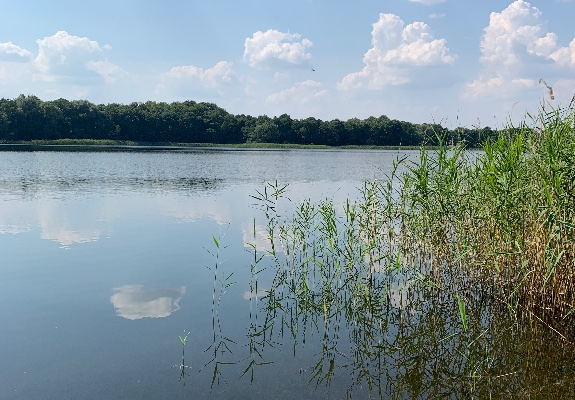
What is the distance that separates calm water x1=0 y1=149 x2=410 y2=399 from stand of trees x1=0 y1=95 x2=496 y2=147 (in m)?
73.3

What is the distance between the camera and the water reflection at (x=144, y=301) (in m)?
Result: 8.11

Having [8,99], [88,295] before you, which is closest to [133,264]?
[88,295]

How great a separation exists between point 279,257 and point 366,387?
5.77 m

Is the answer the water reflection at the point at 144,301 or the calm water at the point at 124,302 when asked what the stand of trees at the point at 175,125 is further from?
the water reflection at the point at 144,301

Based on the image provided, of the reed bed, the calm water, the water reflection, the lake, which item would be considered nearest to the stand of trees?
the calm water

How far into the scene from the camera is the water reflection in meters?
8.11

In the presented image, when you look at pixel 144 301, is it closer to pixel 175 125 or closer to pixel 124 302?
pixel 124 302

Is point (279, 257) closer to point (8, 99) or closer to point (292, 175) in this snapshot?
point (292, 175)

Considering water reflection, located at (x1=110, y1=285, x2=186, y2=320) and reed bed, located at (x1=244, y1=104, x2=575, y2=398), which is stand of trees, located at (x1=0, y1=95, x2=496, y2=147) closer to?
water reflection, located at (x1=110, y1=285, x2=186, y2=320)

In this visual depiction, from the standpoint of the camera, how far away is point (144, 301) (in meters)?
8.69

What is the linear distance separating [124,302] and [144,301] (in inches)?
13.1

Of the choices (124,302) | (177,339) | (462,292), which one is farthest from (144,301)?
(462,292)

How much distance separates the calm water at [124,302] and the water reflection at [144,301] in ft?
0.06

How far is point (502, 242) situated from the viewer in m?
7.65
